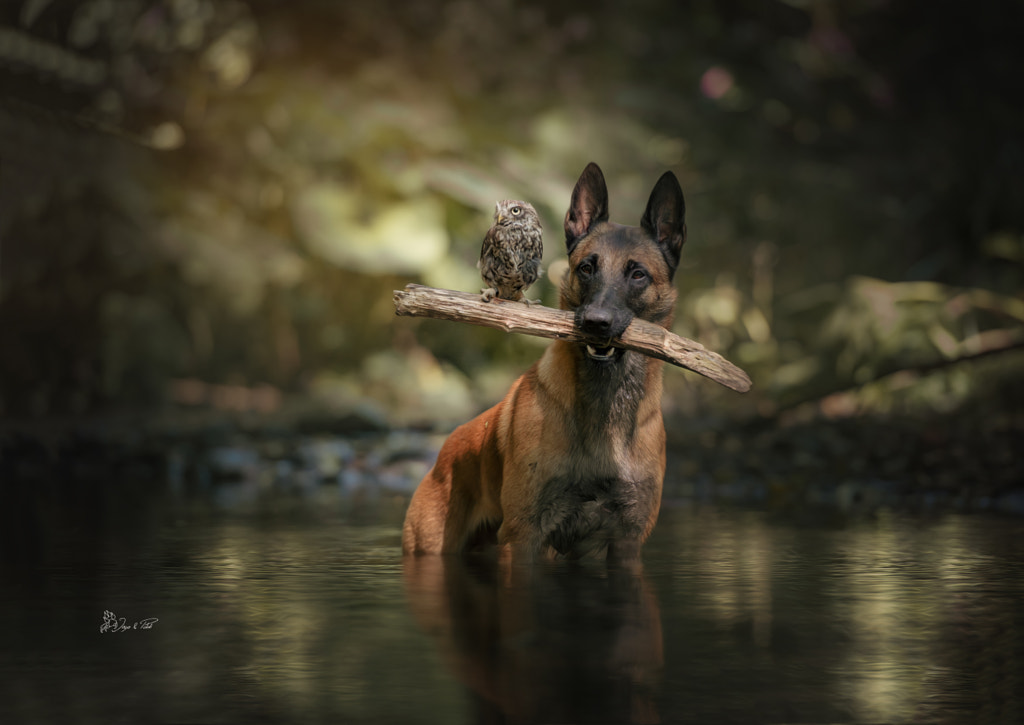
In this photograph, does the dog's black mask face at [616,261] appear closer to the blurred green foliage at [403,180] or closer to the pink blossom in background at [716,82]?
the blurred green foliage at [403,180]

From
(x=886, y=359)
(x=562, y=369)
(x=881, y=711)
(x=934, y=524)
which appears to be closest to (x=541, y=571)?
(x=562, y=369)

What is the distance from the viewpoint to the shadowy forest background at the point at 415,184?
14.4m

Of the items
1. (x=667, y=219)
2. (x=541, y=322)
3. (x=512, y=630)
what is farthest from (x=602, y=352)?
(x=512, y=630)

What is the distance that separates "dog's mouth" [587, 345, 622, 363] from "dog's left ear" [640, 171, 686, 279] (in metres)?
0.47

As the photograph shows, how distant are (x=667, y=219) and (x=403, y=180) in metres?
10.3

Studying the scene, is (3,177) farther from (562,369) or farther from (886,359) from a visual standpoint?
(562,369)

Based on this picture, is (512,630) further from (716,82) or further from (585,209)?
(716,82)

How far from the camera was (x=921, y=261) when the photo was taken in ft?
48.4

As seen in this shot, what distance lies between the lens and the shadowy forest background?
47.3 ft

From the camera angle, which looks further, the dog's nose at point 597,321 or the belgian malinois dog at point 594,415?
the belgian malinois dog at point 594,415

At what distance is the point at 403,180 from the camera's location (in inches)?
593

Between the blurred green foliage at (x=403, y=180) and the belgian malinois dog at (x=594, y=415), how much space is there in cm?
884

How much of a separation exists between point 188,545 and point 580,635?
3.12 m

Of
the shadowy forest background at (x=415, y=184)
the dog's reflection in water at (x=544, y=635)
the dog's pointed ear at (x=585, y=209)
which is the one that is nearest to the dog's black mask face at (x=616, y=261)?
the dog's pointed ear at (x=585, y=209)
